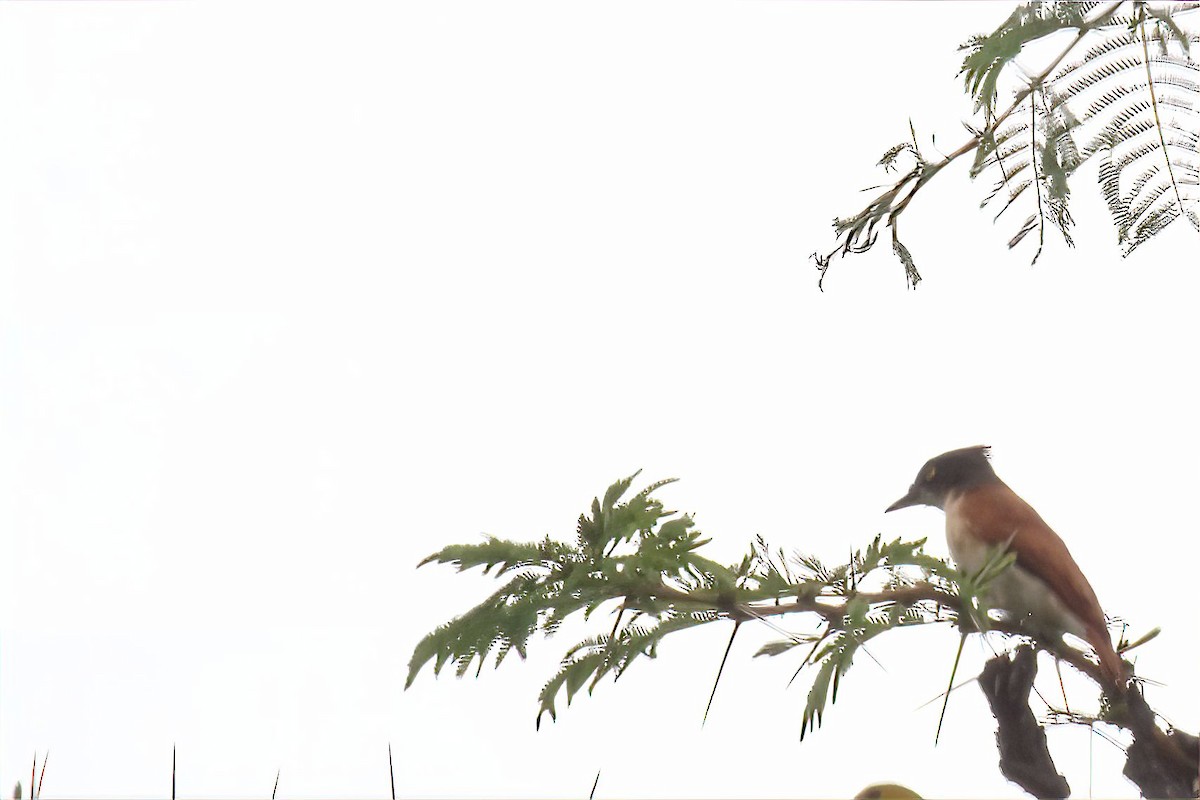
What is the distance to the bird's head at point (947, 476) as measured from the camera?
136 cm

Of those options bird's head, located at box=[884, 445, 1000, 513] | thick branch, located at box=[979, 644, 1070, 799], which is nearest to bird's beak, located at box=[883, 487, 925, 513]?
bird's head, located at box=[884, 445, 1000, 513]

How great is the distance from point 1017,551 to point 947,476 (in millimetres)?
175

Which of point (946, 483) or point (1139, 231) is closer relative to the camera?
point (1139, 231)

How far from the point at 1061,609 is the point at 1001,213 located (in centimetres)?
40

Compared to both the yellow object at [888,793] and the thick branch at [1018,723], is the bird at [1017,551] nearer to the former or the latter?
the thick branch at [1018,723]

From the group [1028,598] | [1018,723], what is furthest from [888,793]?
[1028,598]

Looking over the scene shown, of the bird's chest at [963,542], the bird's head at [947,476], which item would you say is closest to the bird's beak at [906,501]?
the bird's head at [947,476]

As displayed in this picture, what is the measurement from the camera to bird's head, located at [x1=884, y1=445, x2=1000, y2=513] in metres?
1.36

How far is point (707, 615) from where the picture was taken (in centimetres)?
104

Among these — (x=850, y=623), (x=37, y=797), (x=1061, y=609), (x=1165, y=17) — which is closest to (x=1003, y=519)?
(x=1061, y=609)

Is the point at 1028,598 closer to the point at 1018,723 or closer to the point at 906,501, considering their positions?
the point at 1018,723

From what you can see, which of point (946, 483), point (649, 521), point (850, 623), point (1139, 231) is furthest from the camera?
point (946, 483)

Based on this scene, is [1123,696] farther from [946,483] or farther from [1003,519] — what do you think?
[946,483]

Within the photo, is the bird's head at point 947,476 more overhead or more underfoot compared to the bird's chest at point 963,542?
more overhead
